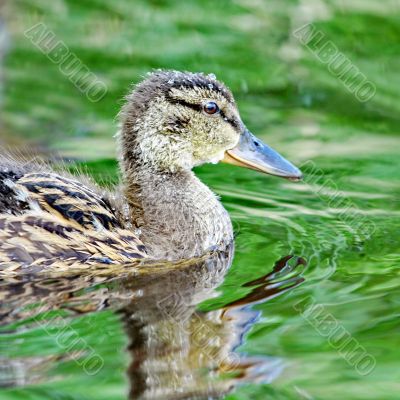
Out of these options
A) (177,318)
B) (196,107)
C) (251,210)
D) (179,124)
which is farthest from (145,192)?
(177,318)

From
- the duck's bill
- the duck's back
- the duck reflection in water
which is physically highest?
the duck's bill

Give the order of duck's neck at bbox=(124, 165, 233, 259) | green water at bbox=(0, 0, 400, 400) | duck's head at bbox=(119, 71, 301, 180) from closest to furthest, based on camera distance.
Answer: green water at bbox=(0, 0, 400, 400), duck's neck at bbox=(124, 165, 233, 259), duck's head at bbox=(119, 71, 301, 180)

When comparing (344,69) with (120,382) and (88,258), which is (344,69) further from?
(120,382)

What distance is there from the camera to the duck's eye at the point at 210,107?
9.16 meters

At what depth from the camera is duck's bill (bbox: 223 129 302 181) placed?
944cm

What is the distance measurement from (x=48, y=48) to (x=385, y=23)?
4244 mm

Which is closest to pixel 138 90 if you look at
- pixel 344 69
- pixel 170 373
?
pixel 170 373

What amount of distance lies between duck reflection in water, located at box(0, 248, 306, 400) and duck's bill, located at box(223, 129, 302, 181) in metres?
0.82

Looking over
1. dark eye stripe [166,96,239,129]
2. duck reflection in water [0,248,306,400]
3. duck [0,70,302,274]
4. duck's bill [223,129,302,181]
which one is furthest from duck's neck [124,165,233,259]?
dark eye stripe [166,96,239,129]

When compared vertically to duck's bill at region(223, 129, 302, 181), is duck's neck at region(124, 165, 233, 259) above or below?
below

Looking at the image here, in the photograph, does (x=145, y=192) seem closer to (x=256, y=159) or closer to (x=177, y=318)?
(x=256, y=159)

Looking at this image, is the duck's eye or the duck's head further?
the duck's eye

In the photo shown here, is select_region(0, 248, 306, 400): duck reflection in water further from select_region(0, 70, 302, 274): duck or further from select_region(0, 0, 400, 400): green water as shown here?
select_region(0, 70, 302, 274): duck

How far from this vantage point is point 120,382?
6672 millimetres
